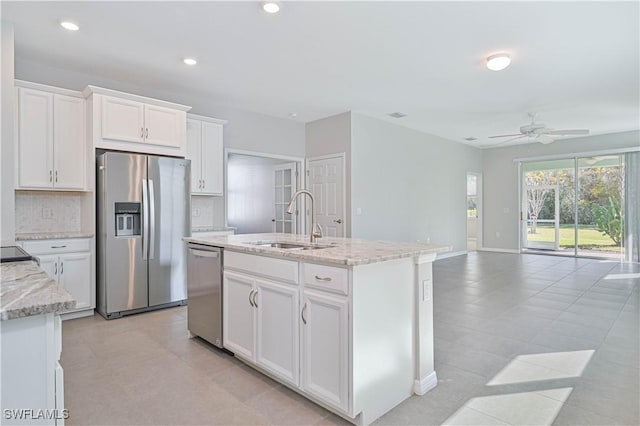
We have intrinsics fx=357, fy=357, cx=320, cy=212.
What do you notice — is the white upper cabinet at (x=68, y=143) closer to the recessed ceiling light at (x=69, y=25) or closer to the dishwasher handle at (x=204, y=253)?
the recessed ceiling light at (x=69, y=25)

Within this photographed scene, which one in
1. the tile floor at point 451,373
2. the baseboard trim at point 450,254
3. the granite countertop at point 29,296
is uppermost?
the granite countertop at point 29,296

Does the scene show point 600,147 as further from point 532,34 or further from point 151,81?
point 151,81

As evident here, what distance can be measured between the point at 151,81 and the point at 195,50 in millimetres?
1192

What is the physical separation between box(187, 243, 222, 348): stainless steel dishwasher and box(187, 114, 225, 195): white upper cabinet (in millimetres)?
1833

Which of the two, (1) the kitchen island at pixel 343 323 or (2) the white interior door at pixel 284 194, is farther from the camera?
(2) the white interior door at pixel 284 194

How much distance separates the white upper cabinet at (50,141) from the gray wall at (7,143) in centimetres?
59

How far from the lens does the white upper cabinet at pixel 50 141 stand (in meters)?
3.44

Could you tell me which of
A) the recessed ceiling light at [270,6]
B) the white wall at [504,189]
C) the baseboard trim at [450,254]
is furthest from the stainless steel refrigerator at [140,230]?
the white wall at [504,189]

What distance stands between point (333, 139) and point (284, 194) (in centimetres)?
152

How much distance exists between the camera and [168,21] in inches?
115

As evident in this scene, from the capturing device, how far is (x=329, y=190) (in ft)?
19.8

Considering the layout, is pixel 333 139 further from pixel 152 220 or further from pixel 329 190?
pixel 152 220

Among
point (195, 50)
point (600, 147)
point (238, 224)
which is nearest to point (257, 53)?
point (195, 50)

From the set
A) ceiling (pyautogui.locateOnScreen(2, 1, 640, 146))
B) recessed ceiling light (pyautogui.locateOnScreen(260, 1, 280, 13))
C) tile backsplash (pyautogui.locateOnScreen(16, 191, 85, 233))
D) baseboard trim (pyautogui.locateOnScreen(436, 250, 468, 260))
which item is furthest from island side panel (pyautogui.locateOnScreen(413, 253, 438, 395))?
baseboard trim (pyautogui.locateOnScreen(436, 250, 468, 260))
